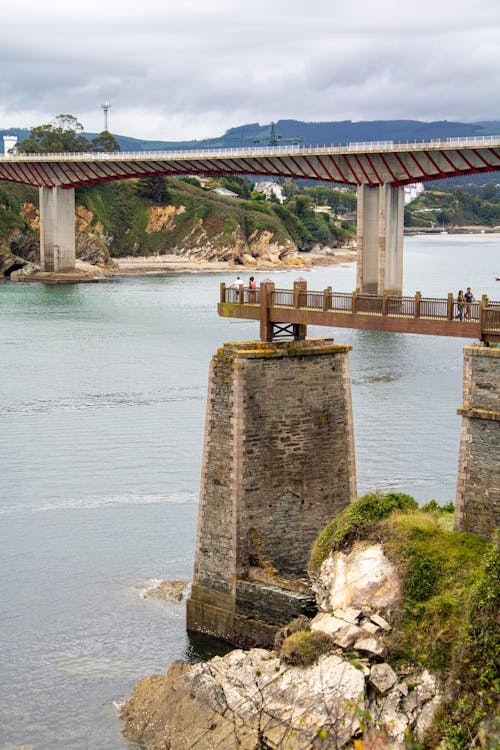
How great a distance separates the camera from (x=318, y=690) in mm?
16797

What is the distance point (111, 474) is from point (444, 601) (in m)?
18.4

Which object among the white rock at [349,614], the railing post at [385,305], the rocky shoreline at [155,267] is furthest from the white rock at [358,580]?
the rocky shoreline at [155,267]

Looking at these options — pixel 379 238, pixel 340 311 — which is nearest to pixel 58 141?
pixel 379 238

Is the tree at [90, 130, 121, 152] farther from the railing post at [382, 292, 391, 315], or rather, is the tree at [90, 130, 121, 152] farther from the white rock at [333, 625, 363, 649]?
the white rock at [333, 625, 363, 649]

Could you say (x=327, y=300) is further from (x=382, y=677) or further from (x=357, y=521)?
(x=382, y=677)

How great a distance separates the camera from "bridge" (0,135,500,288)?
68562 mm

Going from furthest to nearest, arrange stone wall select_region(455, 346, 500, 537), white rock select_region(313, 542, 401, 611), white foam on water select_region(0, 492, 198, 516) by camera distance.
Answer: white foam on water select_region(0, 492, 198, 516)
stone wall select_region(455, 346, 500, 537)
white rock select_region(313, 542, 401, 611)

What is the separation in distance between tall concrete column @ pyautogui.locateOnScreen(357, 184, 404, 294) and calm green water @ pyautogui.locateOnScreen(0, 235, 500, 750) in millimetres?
10685

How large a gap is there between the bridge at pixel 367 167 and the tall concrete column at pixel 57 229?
504 centimetres

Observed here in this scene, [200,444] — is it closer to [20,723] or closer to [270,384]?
[270,384]

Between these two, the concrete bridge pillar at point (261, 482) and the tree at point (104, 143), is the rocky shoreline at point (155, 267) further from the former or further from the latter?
the concrete bridge pillar at point (261, 482)

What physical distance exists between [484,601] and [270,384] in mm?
7762

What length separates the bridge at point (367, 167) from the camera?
68562mm

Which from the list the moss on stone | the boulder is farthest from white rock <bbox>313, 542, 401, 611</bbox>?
the boulder
